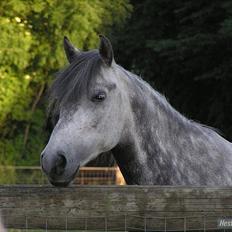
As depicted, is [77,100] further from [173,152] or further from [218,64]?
[218,64]

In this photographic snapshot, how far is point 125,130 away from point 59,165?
693 mm

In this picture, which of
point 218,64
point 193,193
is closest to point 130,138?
point 193,193

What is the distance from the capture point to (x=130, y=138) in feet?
15.0

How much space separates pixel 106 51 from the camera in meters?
4.48

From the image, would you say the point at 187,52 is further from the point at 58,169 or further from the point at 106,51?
the point at 58,169

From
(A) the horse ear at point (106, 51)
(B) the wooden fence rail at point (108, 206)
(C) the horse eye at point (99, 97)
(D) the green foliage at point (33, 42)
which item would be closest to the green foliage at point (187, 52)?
(D) the green foliage at point (33, 42)

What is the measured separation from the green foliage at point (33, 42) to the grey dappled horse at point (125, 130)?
31.6 feet

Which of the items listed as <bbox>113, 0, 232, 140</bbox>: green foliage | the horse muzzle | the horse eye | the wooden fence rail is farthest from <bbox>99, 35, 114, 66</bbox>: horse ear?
<bbox>113, 0, 232, 140</bbox>: green foliage

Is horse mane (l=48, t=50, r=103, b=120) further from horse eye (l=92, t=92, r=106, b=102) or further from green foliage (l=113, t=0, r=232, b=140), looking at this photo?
green foliage (l=113, t=0, r=232, b=140)

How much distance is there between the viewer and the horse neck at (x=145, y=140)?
4578 millimetres

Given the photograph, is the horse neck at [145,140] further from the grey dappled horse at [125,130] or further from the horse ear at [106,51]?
the horse ear at [106,51]

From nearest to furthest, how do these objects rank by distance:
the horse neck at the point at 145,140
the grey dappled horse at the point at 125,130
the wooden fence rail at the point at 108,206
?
1. the wooden fence rail at the point at 108,206
2. the grey dappled horse at the point at 125,130
3. the horse neck at the point at 145,140

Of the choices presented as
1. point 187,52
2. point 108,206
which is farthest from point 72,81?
point 187,52

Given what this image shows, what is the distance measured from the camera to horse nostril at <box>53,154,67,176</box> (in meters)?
4.00
